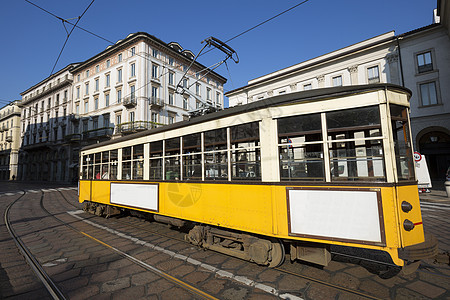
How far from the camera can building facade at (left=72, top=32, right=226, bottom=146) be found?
2570 cm

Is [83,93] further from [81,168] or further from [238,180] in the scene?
[238,180]

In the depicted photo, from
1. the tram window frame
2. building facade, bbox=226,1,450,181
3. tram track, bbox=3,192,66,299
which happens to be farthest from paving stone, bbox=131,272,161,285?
building facade, bbox=226,1,450,181

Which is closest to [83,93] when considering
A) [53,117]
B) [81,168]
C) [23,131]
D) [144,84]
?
[53,117]

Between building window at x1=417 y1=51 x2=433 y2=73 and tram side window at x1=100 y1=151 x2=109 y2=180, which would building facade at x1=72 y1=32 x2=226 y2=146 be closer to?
tram side window at x1=100 y1=151 x2=109 y2=180

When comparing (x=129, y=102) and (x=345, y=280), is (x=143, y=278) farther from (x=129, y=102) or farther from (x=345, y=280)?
(x=129, y=102)

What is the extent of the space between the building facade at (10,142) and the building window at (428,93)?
67668 mm

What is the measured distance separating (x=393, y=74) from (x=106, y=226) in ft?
74.0

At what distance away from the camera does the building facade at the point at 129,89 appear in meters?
25.7

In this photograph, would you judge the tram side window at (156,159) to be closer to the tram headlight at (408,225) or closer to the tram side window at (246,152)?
the tram side window at (246,152)

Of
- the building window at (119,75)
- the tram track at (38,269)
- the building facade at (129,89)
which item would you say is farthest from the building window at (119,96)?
the tram track at (38,269)

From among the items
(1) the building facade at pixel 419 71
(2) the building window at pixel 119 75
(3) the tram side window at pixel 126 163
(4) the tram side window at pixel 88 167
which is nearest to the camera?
(3) the tram side window at pixel 126 163

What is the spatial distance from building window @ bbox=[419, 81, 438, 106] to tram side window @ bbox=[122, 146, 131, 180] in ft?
71.5

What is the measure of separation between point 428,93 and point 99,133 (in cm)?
3389

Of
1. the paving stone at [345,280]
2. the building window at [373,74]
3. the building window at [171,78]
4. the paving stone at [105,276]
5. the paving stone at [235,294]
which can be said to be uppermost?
the building window at [171,78]
